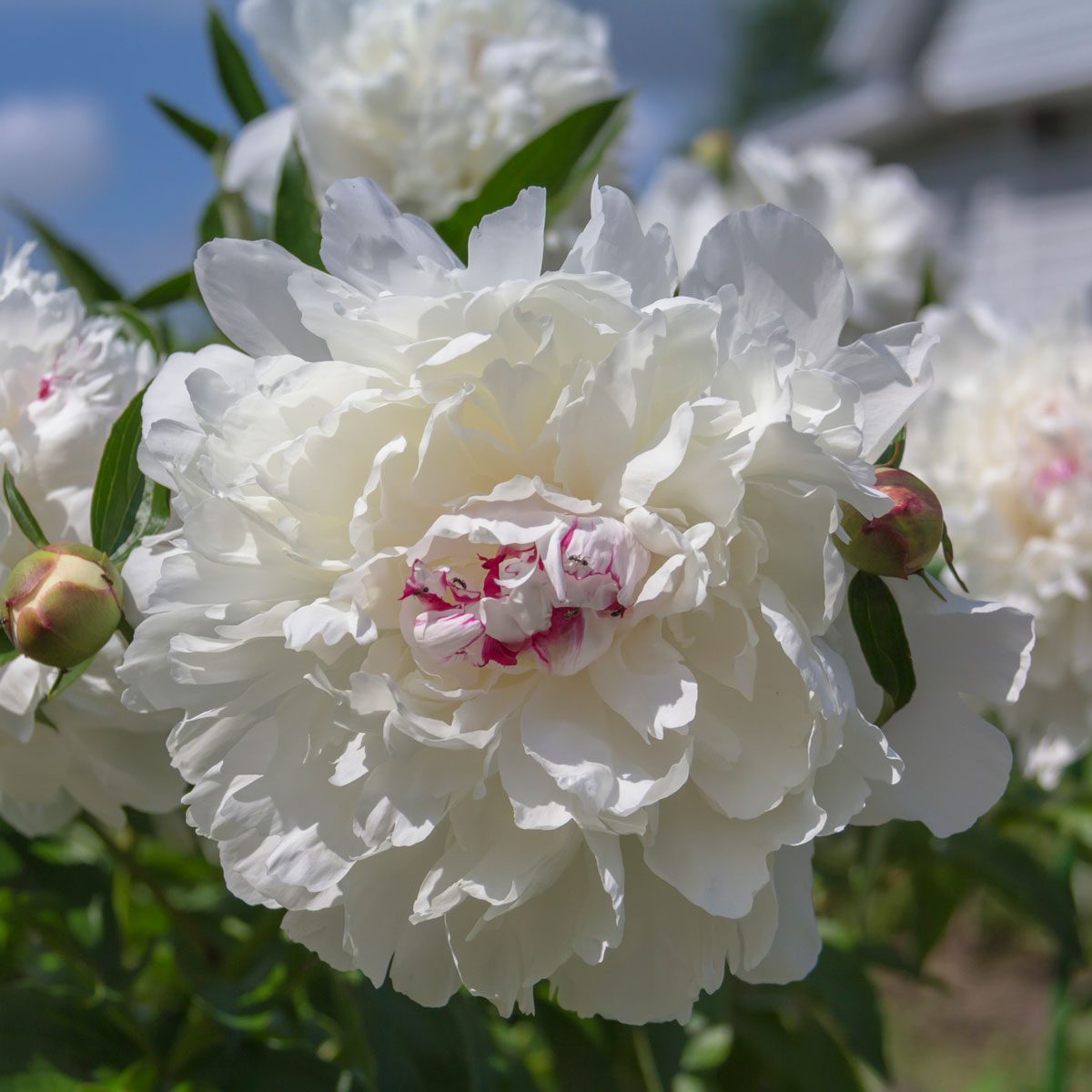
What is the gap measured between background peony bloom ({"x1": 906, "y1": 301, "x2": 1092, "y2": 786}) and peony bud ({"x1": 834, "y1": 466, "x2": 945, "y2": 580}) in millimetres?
482

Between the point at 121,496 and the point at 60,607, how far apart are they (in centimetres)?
10

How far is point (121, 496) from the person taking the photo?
22.1 inches

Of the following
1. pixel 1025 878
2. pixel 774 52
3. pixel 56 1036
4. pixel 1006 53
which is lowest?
pixel 774 52

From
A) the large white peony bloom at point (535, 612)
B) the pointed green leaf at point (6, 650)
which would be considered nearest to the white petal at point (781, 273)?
the large white peony bloom at point (535, 612)

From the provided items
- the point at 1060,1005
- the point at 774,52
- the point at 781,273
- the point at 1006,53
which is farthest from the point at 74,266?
the point at 774,52

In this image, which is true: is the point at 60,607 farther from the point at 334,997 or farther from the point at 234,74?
the point at 234,74

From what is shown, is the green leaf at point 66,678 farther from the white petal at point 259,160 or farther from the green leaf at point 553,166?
the white petal at point 259,160

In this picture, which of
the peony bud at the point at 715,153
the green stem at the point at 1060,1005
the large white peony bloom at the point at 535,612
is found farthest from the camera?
the peony bud at the point at 715,153

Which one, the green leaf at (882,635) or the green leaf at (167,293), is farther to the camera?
the green leaf at (167,293)

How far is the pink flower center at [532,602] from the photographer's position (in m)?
0.47

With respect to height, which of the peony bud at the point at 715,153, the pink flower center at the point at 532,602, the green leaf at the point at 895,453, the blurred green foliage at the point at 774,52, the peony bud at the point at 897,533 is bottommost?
the blurred green foliage at the point at 774,52

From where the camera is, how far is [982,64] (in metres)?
7.12

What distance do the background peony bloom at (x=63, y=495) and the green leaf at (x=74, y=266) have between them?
0.32 metres

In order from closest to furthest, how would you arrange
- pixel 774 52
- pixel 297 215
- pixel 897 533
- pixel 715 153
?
pixel 897 533 → pixel 297 215 → pixel 715 153 → pixel 774 52
